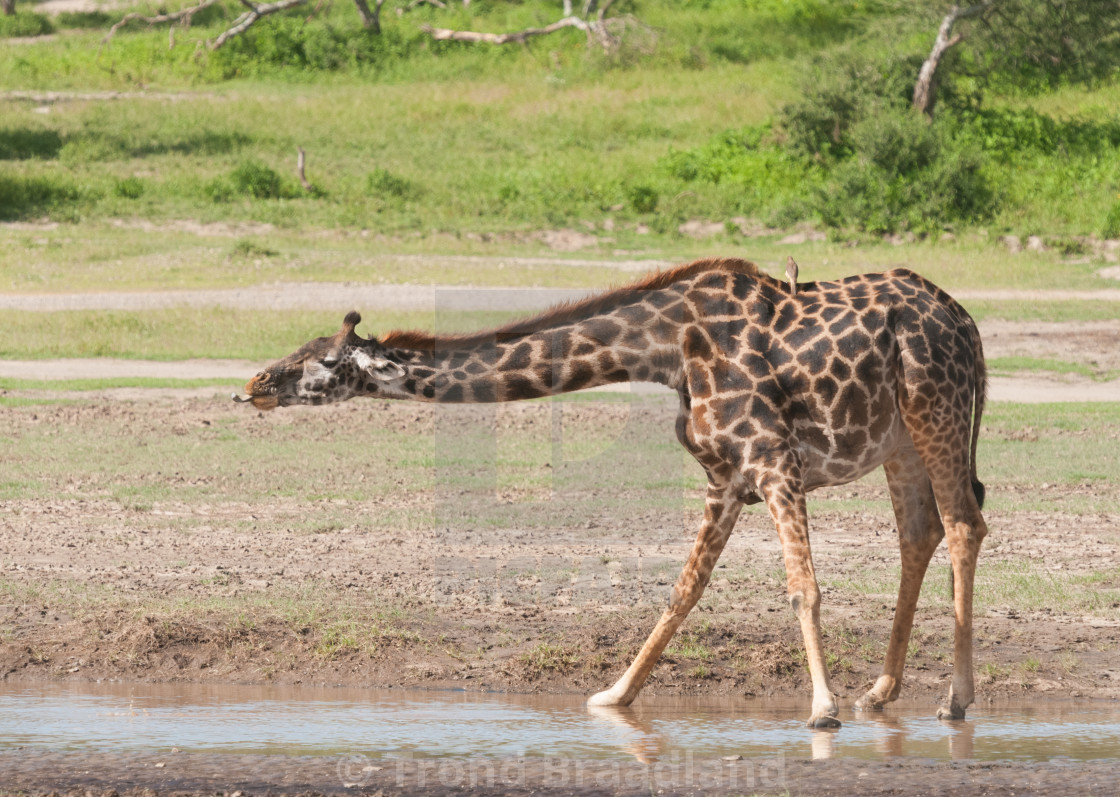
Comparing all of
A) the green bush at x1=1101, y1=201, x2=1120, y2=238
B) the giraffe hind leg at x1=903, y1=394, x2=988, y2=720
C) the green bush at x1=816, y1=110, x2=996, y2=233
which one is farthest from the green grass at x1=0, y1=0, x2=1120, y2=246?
the giraffe hind leg at x1=903, y1=394, x2=988, y2=720

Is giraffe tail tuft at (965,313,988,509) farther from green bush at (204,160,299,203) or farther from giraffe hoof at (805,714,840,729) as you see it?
green bush at (204,160,299,203)

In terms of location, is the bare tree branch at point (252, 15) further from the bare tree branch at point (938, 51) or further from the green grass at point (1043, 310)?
the green grass at point (1043, 310)

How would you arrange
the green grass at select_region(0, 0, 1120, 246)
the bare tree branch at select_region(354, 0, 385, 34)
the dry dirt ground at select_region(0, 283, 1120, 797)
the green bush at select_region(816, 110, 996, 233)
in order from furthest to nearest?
the bare tree branch at select_region(354, 0, 385, 34), the green grass at select_region(0, 0, 1120, 246), the green bush at select_region(816, 110, 996, 233), the dry dirt ground at select_region(0, 283, 1120, 797)

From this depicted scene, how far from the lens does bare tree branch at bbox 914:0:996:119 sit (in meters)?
29.3

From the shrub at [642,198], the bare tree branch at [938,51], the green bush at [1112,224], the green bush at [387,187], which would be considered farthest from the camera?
the bare tree branch at [938,51]

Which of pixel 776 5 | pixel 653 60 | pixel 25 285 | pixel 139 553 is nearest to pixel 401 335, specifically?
pixel 139 553

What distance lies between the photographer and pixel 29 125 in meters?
33.1

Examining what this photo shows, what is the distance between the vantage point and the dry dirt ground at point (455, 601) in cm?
577

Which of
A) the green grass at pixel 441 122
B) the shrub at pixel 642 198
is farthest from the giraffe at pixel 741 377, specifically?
the shrub at pixel 642 198

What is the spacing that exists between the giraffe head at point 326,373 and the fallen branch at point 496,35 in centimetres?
3546

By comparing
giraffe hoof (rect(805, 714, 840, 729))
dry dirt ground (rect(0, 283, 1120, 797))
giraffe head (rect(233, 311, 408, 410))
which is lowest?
dry dirt ground (rect(0, 283, 1120, 797))

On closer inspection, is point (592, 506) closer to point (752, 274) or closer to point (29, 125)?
point (752, 274)

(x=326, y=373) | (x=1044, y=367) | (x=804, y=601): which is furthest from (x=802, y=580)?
(x=1044, y=367)

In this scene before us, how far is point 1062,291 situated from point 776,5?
2533 cm
